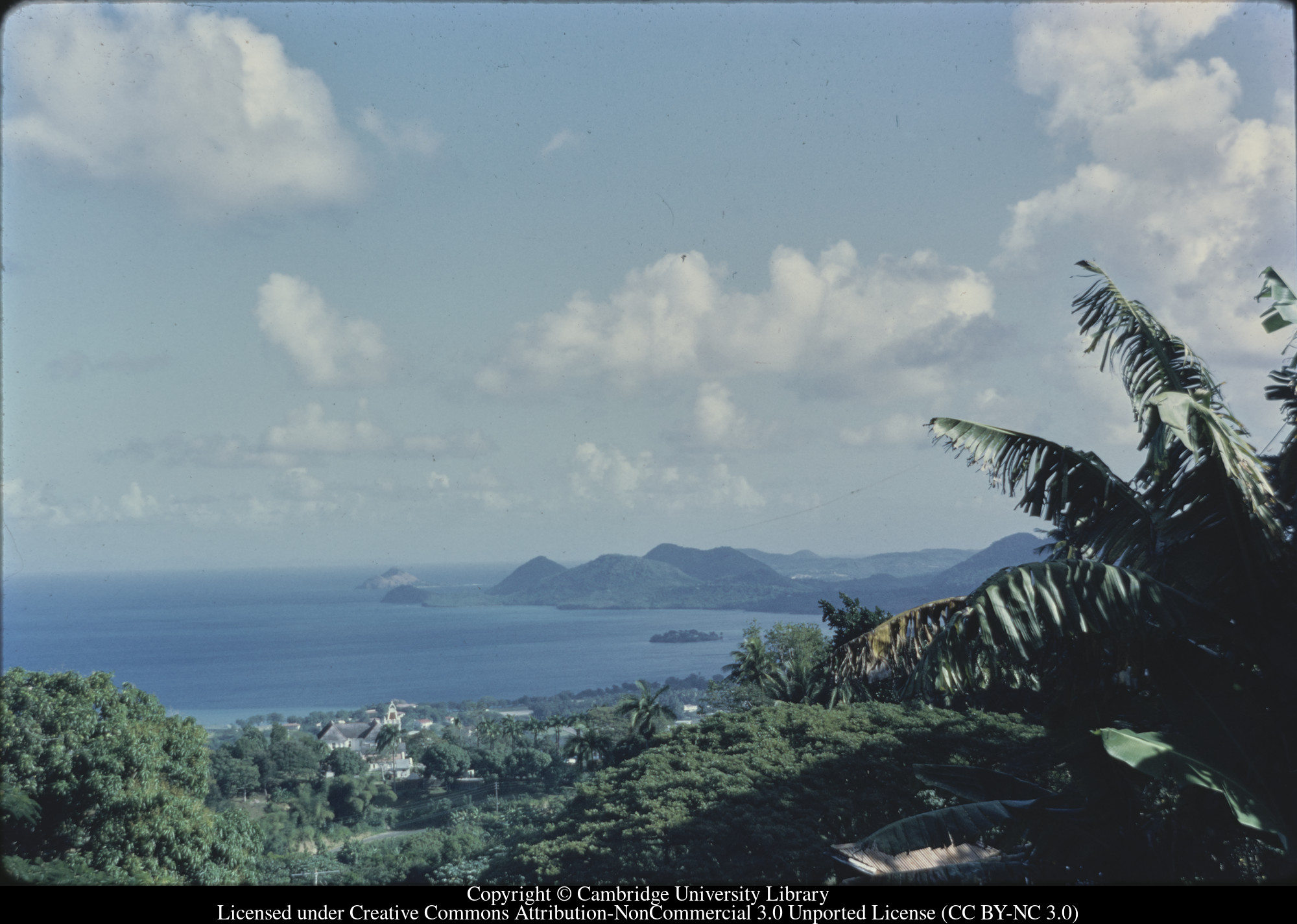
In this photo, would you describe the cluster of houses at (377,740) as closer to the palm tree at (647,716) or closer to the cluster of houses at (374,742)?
the cluster of houses at (374,742)

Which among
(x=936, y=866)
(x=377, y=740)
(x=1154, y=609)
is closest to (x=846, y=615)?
(x=936, y=866)

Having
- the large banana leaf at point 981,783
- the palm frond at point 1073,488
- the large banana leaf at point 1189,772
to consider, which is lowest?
the large banana leaf at point 981,783

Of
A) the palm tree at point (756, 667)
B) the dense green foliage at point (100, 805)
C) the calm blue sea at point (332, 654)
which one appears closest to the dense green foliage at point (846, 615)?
the palm tree at point (756, 667)

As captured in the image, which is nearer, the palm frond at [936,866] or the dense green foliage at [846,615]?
the palm frond at [936,866]

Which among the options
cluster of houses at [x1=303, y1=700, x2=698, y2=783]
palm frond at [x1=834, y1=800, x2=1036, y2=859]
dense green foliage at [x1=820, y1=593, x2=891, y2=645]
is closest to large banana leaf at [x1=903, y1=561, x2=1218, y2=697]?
palm frond at [x1=834, y1=800, x2=1036, y2=859]

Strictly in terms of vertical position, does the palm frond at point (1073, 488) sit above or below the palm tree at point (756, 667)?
above
